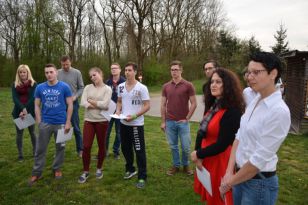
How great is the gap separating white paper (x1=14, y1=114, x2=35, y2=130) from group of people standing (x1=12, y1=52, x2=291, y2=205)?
0.37 ft

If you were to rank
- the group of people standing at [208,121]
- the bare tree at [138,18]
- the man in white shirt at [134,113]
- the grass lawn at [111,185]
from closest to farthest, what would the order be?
the group of people standing at [208,121], the grass lawn at [111,185], the man in white shirt at [134,113], the bare tree at [138,18]

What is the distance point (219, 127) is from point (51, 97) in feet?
10.2

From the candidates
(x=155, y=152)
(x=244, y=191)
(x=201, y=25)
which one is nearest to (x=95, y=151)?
(x=155, y=152)

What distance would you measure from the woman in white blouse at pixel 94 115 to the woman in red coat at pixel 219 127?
2271 mm

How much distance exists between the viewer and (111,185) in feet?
16.7

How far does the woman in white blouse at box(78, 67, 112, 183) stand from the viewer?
16.7 ft

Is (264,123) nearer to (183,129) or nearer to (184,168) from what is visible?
(183,129)

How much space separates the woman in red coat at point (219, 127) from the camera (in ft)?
9.55

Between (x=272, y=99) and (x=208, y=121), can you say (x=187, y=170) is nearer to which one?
(x=208, y=121)

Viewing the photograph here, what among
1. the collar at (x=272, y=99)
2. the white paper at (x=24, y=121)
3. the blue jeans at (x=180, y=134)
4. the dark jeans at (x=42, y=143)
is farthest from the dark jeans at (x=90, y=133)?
the collar at (x=272, y=99)

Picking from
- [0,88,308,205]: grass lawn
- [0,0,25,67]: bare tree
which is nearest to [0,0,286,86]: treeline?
[0,0,25,67]: bare tree

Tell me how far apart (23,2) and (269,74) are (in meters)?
32.0

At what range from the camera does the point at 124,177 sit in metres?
5.36

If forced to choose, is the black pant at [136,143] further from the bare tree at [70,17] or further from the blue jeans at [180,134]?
the bare tree at [70,17]
